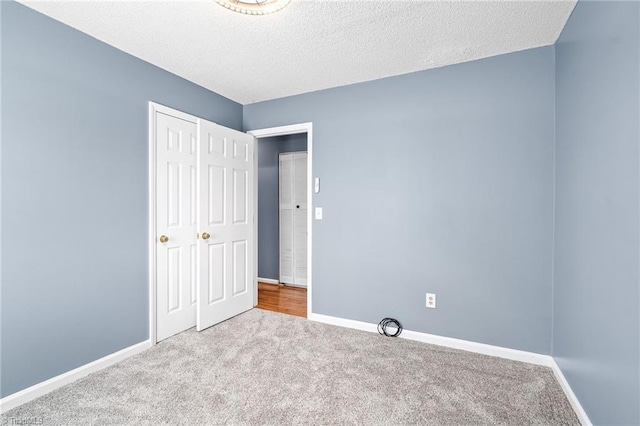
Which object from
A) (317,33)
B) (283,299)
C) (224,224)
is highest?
(317,33)

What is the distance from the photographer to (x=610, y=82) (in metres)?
1.34

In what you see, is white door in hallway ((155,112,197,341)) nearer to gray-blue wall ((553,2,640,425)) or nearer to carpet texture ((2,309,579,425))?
carpet texture ((2,309,579,425))

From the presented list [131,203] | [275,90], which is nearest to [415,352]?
[131,203]

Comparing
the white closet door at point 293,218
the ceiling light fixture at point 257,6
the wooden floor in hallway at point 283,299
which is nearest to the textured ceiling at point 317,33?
the ceiling light fixture at point 257,6

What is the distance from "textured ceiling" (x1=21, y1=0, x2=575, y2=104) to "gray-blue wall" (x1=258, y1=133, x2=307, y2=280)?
1946 mm

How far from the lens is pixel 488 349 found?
7.68 feet

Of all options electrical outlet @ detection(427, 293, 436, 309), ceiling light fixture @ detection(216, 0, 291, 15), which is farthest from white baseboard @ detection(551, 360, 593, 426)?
ceiling light fixture @ detection(216, 0, 291, 15)

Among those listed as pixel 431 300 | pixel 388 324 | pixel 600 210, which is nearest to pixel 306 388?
pixel 388 324

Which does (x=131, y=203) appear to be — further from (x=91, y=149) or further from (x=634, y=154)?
(x=634, y=154)

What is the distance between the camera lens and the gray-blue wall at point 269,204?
463cm

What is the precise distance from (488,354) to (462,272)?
2.24 feet

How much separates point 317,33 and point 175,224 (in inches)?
80.9

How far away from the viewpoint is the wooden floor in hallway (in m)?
3.43

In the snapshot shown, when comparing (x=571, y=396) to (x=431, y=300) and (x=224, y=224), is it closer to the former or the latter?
(x=431, y=300)
